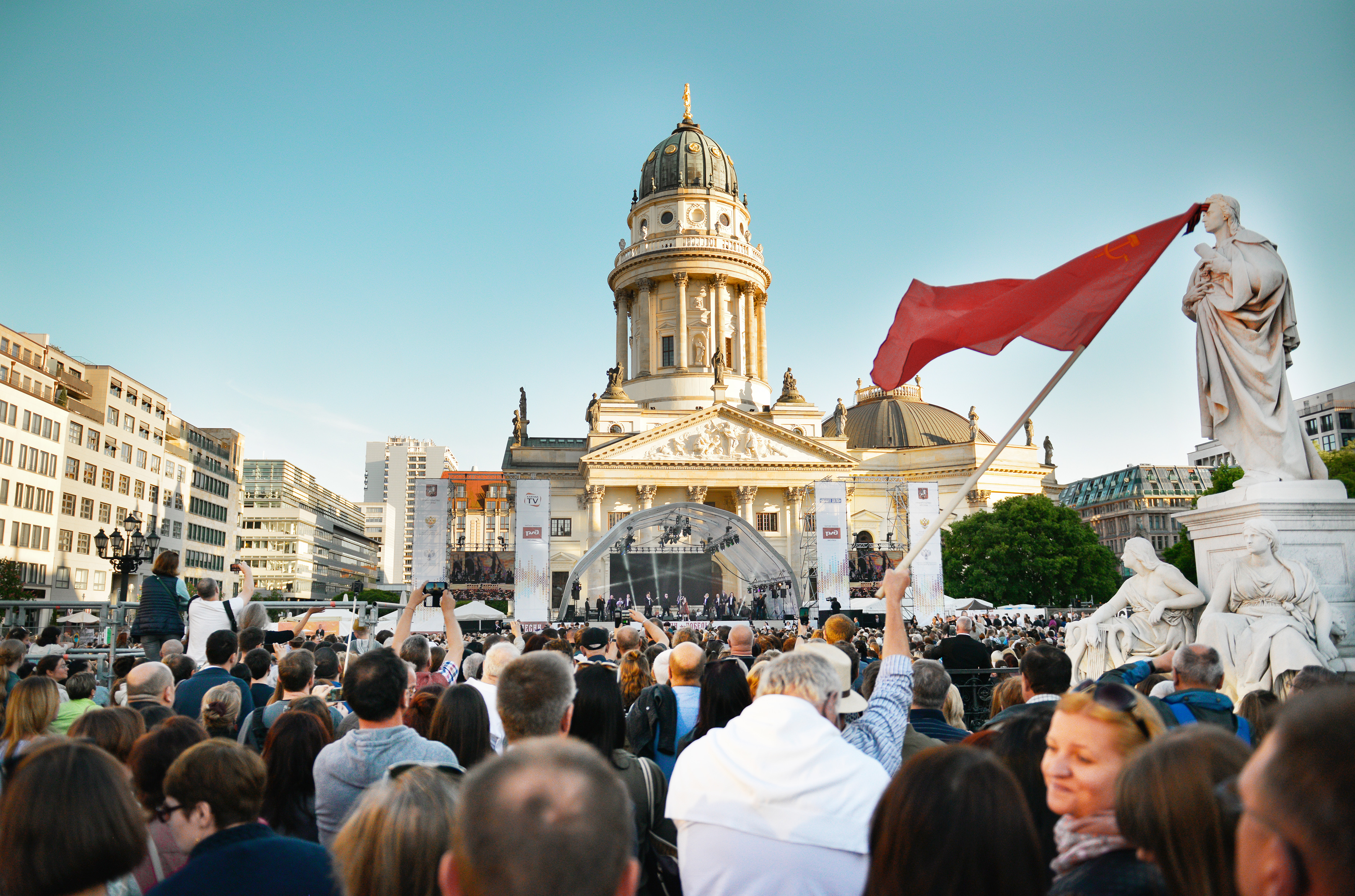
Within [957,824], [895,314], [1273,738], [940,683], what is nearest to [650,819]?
[940,683]

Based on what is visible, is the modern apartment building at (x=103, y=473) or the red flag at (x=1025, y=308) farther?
the modern apartment building at (x=103, y=473)

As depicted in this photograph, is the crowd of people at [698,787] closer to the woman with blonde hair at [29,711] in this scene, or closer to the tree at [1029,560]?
the woman with blonde hair at [29,711]

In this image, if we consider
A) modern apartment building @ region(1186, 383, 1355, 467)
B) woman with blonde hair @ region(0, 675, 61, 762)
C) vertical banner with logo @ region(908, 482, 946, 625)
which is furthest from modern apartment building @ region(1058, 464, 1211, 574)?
woman with blonde hair @ region(0, 675, 61, 762)

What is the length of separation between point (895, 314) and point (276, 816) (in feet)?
20.8

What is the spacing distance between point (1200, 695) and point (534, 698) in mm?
3258

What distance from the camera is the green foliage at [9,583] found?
1736 inches

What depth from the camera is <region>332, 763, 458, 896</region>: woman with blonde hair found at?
7.59 feet

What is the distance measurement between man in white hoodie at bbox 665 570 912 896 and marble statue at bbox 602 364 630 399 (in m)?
62.8

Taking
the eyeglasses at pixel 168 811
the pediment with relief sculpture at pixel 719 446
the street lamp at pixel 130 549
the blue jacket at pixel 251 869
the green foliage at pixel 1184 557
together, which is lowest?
the blue jacket at pixel 251 869

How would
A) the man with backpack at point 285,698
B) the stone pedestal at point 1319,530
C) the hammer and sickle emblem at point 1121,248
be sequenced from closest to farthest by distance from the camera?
1. the man with backpack at point 285,698
2. the stone pedestal at point 1319,530
3. the hammer and sickle emblem at point 1121,248

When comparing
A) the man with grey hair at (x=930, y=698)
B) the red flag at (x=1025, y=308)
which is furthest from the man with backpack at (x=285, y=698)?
the red flag at (x=1025, y=308)

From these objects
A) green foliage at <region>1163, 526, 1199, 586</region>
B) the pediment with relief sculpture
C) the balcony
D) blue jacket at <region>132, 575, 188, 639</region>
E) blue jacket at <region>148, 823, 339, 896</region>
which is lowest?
blue jacket at <region>148, 823, 339, 896</region>

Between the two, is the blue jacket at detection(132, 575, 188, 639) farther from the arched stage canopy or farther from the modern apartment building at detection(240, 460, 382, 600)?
the modern apartment building at detection(240, 460, 382, 600)

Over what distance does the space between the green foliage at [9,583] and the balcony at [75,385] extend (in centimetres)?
1517
